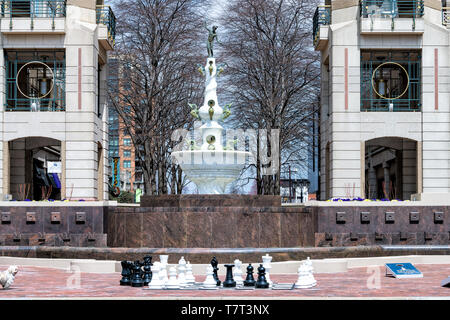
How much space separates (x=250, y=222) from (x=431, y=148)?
15.3 m

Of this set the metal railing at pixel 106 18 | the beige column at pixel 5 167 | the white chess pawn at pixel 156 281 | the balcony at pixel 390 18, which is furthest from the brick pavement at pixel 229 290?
the metal railing at pixel 106 18

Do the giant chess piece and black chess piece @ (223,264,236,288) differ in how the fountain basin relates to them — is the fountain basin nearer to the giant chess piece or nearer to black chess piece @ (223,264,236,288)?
black chess piece @ (223,264,236,288)

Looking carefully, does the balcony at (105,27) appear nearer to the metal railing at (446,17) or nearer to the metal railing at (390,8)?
the metal railing at (390,8)

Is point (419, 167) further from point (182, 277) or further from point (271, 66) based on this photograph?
point (182, 277)

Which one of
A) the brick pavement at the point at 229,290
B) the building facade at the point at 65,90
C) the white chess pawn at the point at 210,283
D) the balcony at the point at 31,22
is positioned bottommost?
the brick pavement at the point at 229,290

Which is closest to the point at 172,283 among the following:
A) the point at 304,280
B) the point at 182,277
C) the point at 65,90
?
the point at 182,277

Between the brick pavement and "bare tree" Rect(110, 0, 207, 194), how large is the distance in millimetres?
25860

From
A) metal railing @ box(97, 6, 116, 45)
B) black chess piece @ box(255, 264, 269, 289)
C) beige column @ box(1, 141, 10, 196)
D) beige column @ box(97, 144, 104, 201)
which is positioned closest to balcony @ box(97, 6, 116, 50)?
metal railing @ box(97, 6, 116, 45)

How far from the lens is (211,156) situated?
27234 mm

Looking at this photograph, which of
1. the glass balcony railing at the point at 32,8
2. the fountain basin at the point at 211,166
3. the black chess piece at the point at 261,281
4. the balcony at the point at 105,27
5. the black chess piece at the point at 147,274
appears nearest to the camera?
the black chess piece at the point at 261,281

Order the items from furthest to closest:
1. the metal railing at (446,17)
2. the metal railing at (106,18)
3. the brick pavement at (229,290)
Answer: the metal railing at (106,18)
the metal railing at (446,17)
the brick pavement at (229,290)

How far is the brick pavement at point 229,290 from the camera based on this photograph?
14411 mm

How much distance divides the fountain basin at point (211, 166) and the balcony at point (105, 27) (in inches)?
491
